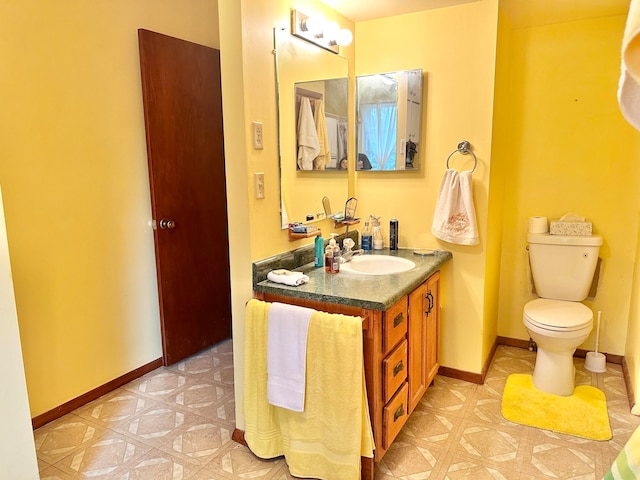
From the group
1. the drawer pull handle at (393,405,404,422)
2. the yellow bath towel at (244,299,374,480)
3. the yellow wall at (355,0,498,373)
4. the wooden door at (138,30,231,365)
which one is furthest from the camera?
the wooden door at (138,30,231,365)

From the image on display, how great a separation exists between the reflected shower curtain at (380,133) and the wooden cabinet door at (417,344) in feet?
2.70

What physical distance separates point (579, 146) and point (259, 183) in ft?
6.97

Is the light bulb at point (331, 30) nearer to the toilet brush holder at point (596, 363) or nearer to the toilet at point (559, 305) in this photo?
the toilet at point (559, 305)

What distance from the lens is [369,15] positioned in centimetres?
254

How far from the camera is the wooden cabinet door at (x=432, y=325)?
233 centimetres

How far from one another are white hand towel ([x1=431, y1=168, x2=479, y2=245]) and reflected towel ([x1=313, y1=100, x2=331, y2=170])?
0.67 m

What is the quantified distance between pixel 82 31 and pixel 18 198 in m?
0.93

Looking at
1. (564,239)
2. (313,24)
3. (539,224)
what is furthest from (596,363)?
(313,24)

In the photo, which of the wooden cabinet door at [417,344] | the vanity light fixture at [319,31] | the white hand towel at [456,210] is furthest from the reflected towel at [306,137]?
the wooden cabinet door at [417,344]

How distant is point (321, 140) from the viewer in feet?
8.07

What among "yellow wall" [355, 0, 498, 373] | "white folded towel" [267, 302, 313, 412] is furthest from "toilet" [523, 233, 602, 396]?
"white folded towel" [267, 302, 313, 412]

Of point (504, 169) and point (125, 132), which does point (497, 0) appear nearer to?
point (504, 169)

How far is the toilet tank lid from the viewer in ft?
8.87

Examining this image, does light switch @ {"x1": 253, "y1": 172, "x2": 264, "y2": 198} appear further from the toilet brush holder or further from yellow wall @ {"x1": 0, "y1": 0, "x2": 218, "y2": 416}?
the toilet brush holder
